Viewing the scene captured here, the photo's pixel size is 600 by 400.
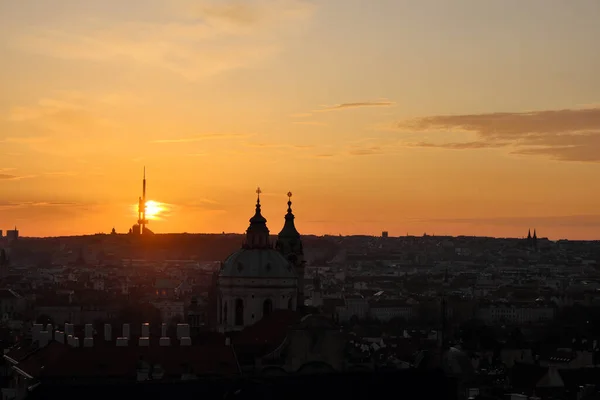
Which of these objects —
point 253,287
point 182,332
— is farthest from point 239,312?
point 182,332

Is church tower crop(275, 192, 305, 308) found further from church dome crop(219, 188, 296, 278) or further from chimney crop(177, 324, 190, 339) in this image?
chimney crop(177, 324, 190, 339)

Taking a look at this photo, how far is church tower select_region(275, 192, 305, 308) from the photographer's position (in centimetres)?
8500

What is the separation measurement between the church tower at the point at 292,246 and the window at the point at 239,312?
4.55 meters

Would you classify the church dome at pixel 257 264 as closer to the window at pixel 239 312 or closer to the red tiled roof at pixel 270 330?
the window at pixel 239 312

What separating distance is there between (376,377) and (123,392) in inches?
294

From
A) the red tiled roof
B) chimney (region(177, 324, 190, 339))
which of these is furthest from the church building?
chimney (region(177, 324, 190, 339))

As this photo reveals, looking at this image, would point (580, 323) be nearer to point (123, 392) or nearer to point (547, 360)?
point (547, 360)

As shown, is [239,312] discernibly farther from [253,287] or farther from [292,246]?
[292,246]

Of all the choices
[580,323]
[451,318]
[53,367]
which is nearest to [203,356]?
[53,367]

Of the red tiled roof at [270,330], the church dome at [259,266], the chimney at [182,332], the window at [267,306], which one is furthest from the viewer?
the church dome at [259,266]

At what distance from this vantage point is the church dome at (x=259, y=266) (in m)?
80.7

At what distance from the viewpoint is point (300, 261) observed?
85500 mm

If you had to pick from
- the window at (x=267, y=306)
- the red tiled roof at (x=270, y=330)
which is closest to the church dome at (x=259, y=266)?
the window at (x=267, y=306)

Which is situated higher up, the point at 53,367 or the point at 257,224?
the point at 257,224
